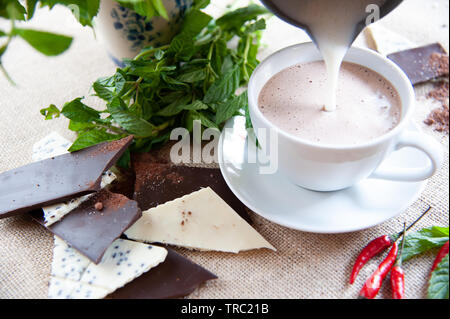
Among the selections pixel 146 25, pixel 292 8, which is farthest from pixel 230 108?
pixel 146 25

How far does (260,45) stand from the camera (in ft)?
5.90

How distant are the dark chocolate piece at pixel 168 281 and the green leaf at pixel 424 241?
0.50 metres

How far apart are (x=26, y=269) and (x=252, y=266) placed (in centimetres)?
60

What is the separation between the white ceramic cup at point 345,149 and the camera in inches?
41.3

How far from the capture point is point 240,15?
164 cm

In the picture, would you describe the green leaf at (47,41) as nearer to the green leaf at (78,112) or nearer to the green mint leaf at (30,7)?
the green mint leaf at (30,7)

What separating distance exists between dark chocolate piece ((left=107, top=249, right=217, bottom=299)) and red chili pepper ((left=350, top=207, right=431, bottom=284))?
1.16ft

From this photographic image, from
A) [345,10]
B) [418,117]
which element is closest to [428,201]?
[418,117]

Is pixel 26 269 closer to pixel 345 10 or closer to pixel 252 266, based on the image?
pixel 252 266

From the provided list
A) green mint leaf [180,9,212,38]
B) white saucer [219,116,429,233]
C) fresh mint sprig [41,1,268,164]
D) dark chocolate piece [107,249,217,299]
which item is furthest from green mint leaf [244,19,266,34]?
dark chocolate piece [107,249,217,299]

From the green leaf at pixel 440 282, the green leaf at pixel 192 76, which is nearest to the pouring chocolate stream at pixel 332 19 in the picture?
the green leaf at pixel 192 76

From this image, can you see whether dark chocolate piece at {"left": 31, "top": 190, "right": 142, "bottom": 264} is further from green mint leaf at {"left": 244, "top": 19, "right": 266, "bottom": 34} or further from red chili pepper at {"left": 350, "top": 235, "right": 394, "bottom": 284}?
green mint leaf at {"left": 244, "top": 19, "right": 266, "bottom": 34}

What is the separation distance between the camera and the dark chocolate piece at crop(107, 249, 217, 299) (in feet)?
3.58

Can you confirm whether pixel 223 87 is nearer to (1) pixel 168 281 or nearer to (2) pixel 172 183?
(2) pixel 172 183
